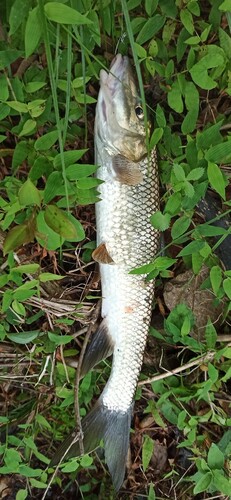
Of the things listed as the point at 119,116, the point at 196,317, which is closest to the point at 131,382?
the point at 196,317

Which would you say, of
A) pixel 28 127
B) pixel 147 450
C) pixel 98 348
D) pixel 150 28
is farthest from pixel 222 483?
pixel 150 28

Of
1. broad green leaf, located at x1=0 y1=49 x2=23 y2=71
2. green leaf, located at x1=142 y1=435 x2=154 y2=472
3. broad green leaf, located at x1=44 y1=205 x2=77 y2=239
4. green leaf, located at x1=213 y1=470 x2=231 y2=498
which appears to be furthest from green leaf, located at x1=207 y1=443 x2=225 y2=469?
broad green leaf, located at x1=0 y1=49 x2=23 y2=71

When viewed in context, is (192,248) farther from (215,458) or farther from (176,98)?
(215,458)

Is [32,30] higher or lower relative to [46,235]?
higher

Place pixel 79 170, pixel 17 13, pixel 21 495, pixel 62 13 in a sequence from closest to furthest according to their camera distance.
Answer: pixel 62 13 < pixel 17 13 < pixel 79 170 < pixel 21 495

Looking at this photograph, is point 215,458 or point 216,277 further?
point 215,458

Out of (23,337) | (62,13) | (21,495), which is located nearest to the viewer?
(62,13)

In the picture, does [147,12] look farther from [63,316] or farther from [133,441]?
[133,441]
